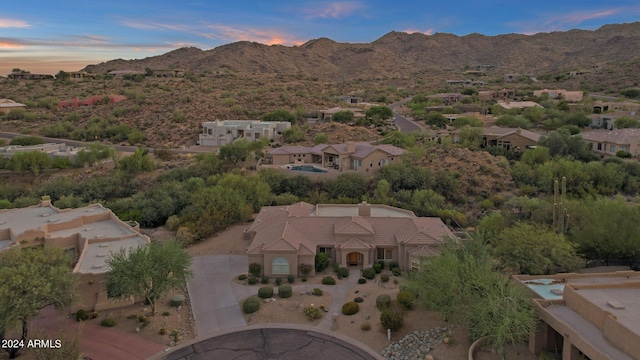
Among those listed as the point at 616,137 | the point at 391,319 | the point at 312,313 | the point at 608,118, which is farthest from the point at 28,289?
the point at 608,118

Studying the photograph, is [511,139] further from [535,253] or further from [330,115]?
[535,253]

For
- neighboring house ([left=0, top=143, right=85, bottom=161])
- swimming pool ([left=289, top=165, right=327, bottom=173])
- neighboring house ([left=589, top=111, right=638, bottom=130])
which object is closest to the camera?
swimming pool ([left=289, top=165, right=327, bottom=173])

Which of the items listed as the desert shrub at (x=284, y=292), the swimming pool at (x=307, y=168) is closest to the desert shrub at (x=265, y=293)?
the desert shrub at (x=284, y=292)

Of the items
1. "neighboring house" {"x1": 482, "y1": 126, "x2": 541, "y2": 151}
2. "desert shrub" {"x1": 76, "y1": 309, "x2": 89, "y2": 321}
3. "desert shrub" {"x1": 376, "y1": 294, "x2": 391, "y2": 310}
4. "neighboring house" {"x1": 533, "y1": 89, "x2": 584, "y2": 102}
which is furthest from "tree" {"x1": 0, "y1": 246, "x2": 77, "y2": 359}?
"neighboring house" {"x1": 533, "y1": 89, "x2": 584, "y2": 102}

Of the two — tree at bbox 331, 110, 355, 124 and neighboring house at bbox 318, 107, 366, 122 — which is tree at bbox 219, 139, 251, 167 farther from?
neighboring house at bbox 318, 107, 366, 122

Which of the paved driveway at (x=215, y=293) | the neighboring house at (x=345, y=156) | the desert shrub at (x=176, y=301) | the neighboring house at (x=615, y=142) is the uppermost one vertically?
the neighboring house at (x=615, y=142)

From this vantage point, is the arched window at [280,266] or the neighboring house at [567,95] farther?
the neighboring house at [567,95]

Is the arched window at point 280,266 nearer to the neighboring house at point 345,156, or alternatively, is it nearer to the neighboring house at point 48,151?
the neighboring house at point 345,156
